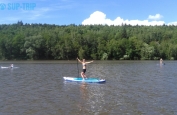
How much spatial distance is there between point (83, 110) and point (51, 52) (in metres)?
104

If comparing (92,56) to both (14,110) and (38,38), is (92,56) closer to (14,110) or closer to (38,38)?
(38,38)

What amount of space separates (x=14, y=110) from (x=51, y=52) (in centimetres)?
10371

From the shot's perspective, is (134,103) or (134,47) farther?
(134,47)

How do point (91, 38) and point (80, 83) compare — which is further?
point (91, 38)

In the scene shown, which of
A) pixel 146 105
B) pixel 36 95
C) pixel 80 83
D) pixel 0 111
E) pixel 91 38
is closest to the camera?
pixel 0 111

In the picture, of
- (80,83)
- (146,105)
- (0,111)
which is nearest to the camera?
(0,111)

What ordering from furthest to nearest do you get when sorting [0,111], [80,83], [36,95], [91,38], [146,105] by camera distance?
[91,38], [80,83], [36,95], [146,105], [0,111]

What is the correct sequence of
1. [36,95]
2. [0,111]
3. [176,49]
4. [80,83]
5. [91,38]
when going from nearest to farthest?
1. [0,111]
2. [36,95]
3. [80,83]
4. [176,49]
5. [91,38]

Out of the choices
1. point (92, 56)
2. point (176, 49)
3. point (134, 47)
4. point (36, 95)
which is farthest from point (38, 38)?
point (36, 95)

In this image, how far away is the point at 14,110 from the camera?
17.0m

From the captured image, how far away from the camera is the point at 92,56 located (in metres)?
121

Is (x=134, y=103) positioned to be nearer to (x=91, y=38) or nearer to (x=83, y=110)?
(x=83, y=110)

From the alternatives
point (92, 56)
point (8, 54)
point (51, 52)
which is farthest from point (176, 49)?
point (8, 54)

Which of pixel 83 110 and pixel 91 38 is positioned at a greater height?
pixel 91 38
